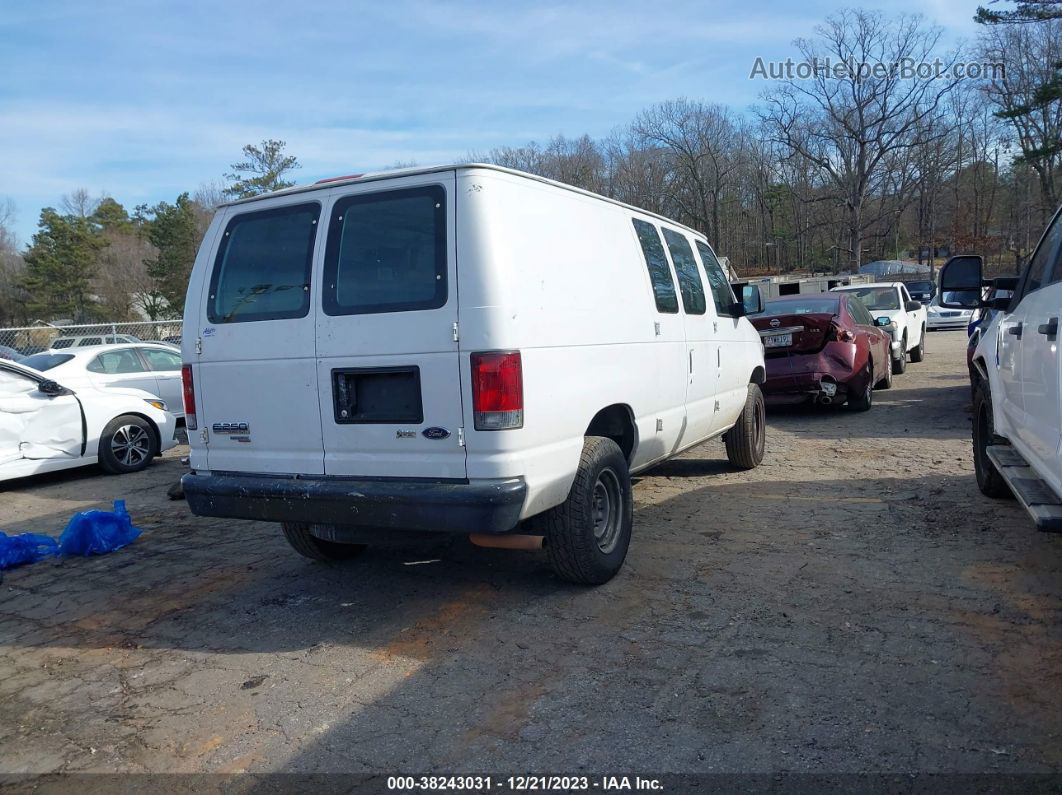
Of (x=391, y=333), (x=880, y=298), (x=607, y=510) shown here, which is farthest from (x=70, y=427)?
A: (x=880, y=298)

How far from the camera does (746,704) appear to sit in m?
3.36

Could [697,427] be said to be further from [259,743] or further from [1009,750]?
[259,743]

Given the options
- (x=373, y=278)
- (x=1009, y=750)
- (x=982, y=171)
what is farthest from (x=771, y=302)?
(x=982, y=171)

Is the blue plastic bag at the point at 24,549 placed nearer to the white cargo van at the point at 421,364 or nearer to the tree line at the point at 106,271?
the white cargo van at the point at 421,364

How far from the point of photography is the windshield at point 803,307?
34.0 ft

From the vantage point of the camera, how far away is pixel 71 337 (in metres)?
22.1

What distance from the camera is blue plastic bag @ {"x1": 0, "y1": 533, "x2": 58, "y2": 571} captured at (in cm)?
575

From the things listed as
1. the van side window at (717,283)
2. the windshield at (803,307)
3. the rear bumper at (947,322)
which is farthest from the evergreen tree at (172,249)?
the van side window at (717,283)

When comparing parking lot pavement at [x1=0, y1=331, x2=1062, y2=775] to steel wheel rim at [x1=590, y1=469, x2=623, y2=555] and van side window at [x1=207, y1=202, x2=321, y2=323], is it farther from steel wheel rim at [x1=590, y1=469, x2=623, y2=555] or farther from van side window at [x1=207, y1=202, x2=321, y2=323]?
van side window at [x1=207, y1=202, x2=321, y2=323]

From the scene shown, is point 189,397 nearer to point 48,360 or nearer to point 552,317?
point 552,317

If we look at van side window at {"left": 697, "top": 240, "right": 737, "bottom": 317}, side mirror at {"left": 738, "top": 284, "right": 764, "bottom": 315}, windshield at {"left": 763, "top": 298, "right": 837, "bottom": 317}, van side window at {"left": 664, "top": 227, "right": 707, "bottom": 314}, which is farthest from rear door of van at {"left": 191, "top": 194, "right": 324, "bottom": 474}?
windshield at {"left": 763, "top": 298, "right": 837, "bottom": 317}

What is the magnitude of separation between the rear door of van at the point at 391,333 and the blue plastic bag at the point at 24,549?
299cm

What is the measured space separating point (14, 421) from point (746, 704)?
26.2ft

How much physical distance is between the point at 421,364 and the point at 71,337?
21496 millimetres
